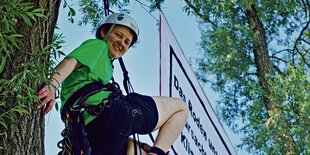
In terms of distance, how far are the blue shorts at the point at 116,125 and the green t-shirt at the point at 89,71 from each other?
65 mm

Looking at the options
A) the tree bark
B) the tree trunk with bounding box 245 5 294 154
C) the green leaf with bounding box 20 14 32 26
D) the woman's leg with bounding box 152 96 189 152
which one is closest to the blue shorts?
the woman's leg with bounding box 152 96 189 152

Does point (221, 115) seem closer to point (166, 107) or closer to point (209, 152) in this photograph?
point (209, 152)

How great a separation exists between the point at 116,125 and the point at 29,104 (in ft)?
1.84

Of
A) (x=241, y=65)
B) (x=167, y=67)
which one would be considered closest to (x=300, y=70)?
(x=241, y=65)

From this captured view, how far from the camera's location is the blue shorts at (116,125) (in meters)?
3.16

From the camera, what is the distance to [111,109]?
3.15 metres

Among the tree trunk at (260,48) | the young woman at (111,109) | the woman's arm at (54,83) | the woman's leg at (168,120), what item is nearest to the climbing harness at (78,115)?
the young woman at (111,109)

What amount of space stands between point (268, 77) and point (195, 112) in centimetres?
520

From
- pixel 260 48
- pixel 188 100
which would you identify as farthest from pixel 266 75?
pixel 188 100

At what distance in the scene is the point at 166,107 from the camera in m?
3.42

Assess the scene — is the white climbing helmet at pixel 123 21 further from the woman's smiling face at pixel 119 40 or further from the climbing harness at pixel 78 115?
the climbing harness at pixel 78 115

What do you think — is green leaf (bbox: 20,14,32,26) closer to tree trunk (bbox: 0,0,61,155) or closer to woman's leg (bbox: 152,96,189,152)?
tree trunk (bbox: 0,0,61,155)

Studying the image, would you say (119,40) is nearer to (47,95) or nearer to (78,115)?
(78,115)

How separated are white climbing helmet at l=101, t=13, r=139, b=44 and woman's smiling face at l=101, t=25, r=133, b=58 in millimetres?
30
